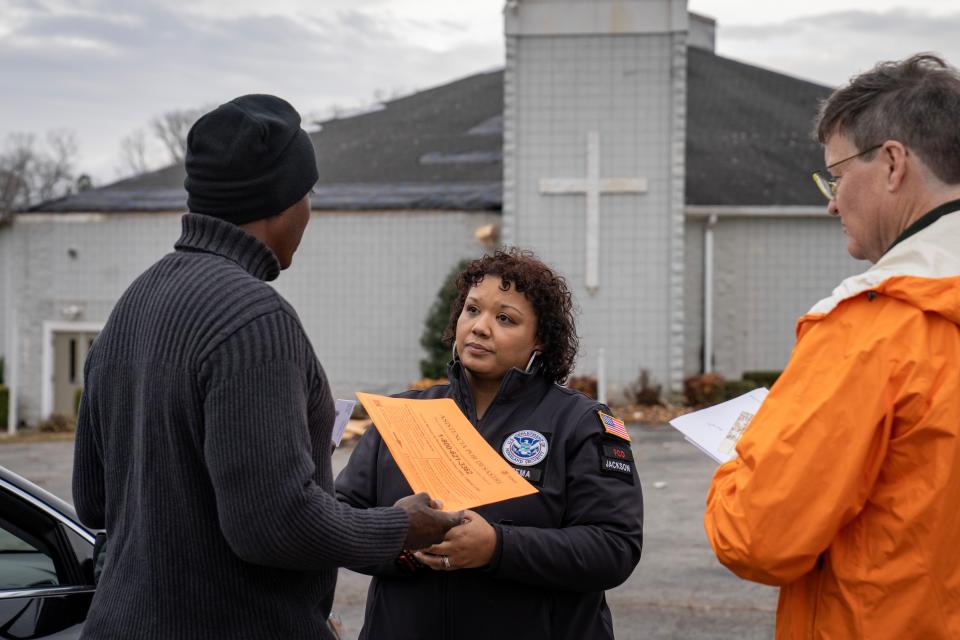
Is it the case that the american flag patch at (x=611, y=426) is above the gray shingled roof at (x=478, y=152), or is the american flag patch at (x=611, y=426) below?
below

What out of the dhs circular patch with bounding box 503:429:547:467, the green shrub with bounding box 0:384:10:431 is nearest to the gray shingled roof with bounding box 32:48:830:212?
the green shrub with bounding box 0:384:10:431

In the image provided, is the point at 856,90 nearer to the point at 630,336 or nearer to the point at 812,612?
the point at 812,612

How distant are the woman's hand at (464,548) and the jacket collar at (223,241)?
34.0 inches

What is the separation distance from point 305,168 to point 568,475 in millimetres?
1175

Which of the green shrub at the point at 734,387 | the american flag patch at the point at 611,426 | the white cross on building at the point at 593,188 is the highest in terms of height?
the white cross on building at the point at 593,188

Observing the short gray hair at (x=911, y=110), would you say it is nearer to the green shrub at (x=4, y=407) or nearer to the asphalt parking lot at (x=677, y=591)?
the asphalt parking lot at (x=677, y=591)

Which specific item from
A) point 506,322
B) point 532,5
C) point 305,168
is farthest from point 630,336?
point 305,168

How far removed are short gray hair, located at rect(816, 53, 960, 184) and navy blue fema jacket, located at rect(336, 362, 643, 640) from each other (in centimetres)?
114

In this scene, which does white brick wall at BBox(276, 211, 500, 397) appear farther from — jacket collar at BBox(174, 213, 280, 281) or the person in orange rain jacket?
the person in orange rain jacket

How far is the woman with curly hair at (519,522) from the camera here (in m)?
2.69

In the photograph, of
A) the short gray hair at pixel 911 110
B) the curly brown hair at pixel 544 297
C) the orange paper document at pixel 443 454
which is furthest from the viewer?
the curly brown hair at pixel 544 297

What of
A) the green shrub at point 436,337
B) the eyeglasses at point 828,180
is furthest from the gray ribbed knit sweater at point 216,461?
the green shrub at point 436,337

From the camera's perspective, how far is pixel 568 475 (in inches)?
112

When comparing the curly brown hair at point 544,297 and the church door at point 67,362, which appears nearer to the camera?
the curly brown hair at point 544,297
